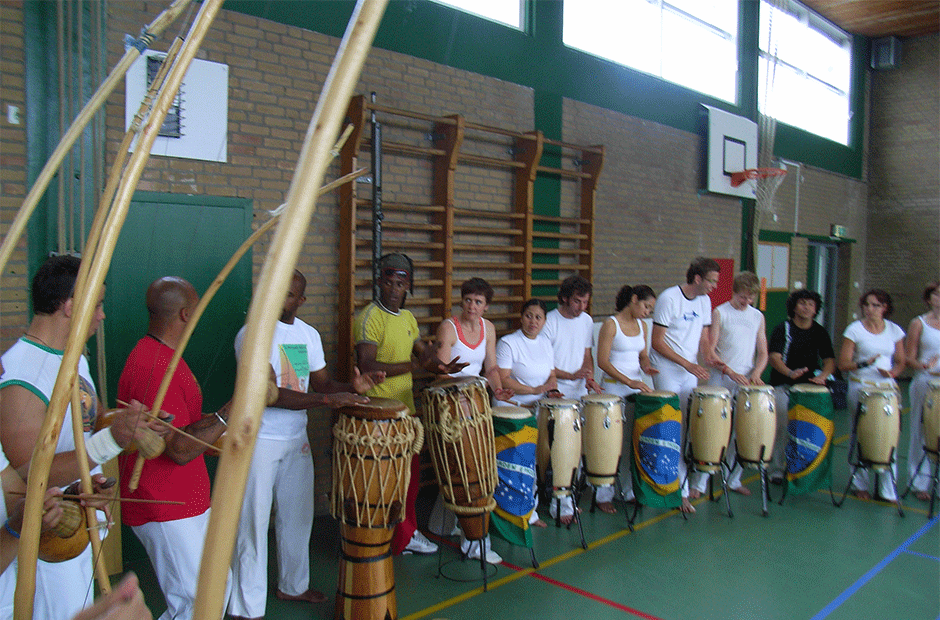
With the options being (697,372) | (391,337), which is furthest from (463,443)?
(697,372)

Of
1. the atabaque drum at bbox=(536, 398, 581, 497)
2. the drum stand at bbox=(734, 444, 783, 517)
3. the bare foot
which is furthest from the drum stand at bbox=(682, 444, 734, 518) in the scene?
the bare foot

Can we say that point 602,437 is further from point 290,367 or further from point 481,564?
point 290,367

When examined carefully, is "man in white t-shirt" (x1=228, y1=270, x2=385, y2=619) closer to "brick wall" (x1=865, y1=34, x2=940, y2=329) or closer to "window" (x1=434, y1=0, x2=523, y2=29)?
"window" (x1=434, y1=0, x2=523, y2=29)

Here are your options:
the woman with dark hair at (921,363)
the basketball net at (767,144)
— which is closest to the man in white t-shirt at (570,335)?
the woman with dark hair at (921,363)

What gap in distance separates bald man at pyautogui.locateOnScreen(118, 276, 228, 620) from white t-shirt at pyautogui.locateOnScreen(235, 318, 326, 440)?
1.94ft

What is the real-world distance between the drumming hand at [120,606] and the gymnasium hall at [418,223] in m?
0.16

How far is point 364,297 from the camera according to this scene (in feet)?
15.1

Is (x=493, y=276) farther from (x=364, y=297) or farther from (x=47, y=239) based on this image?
(x=47, y=239)

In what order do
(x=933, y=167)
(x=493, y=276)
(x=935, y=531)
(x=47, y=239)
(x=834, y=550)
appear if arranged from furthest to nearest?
(x=933, y=167)
(x=493, y=276)
(x=935, y=531)
(x=834, y=550)
(x=47, y=239)

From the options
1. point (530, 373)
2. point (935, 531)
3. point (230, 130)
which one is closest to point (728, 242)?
point (935, 531)

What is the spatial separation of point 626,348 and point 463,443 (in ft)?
5.56

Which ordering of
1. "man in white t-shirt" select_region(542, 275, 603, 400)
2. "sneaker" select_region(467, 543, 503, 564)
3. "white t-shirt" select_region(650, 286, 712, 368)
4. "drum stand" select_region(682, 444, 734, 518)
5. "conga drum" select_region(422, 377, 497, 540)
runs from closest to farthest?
1. "conga drum" select_region(422, 377, 497, 540)
2. "sneaker" select_region(467, 543, 503, 564)
3. "man in white t-shirt" select_region(542, 275, 603, 400)
4. "drum stand" select_region(682, 444, 734, 518)
5. "white t-shirt" select_region(650, 286, 712, 368)

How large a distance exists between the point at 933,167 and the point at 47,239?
12.0 metres

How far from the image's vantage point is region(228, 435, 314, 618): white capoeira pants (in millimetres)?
2822
